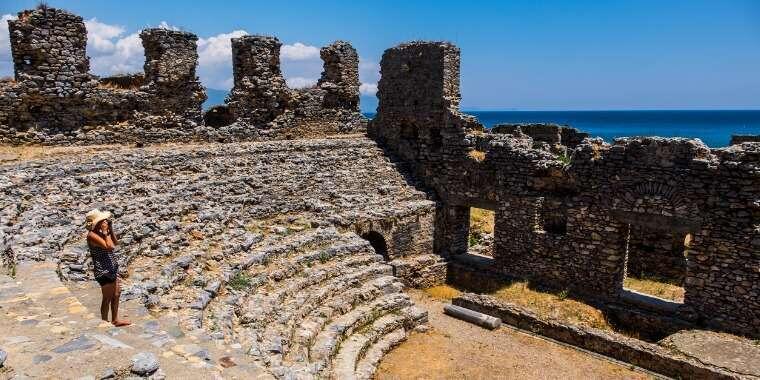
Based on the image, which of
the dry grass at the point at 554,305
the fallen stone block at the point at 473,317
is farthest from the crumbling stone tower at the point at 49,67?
the dry grass at the point at 554,305

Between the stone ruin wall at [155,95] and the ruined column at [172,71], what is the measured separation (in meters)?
0.03

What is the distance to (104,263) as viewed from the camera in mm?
7848

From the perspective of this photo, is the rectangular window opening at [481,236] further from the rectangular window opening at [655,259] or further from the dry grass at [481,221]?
the rectangular window opening at [655,259]

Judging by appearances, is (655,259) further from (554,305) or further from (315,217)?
(315,217)

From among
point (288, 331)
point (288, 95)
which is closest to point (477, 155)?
point (288, 95)

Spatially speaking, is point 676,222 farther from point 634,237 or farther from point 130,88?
point 130,88

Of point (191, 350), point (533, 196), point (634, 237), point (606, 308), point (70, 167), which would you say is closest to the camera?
point (191, 350)

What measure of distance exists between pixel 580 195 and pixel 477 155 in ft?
13.1

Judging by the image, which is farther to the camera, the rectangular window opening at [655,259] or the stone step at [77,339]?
the rectangular window opening at [655,259]

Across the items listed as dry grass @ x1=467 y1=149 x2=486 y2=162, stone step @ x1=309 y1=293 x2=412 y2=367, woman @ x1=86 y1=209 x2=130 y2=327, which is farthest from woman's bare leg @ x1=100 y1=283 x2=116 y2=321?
dry grass @ x1=467 y1=149 x2=486 y2=162

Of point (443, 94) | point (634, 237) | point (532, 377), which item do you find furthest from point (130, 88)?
point (634, 237)

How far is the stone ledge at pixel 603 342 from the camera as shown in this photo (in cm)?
1251

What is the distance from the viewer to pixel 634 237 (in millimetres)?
19641

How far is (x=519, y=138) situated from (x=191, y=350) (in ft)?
47.6
